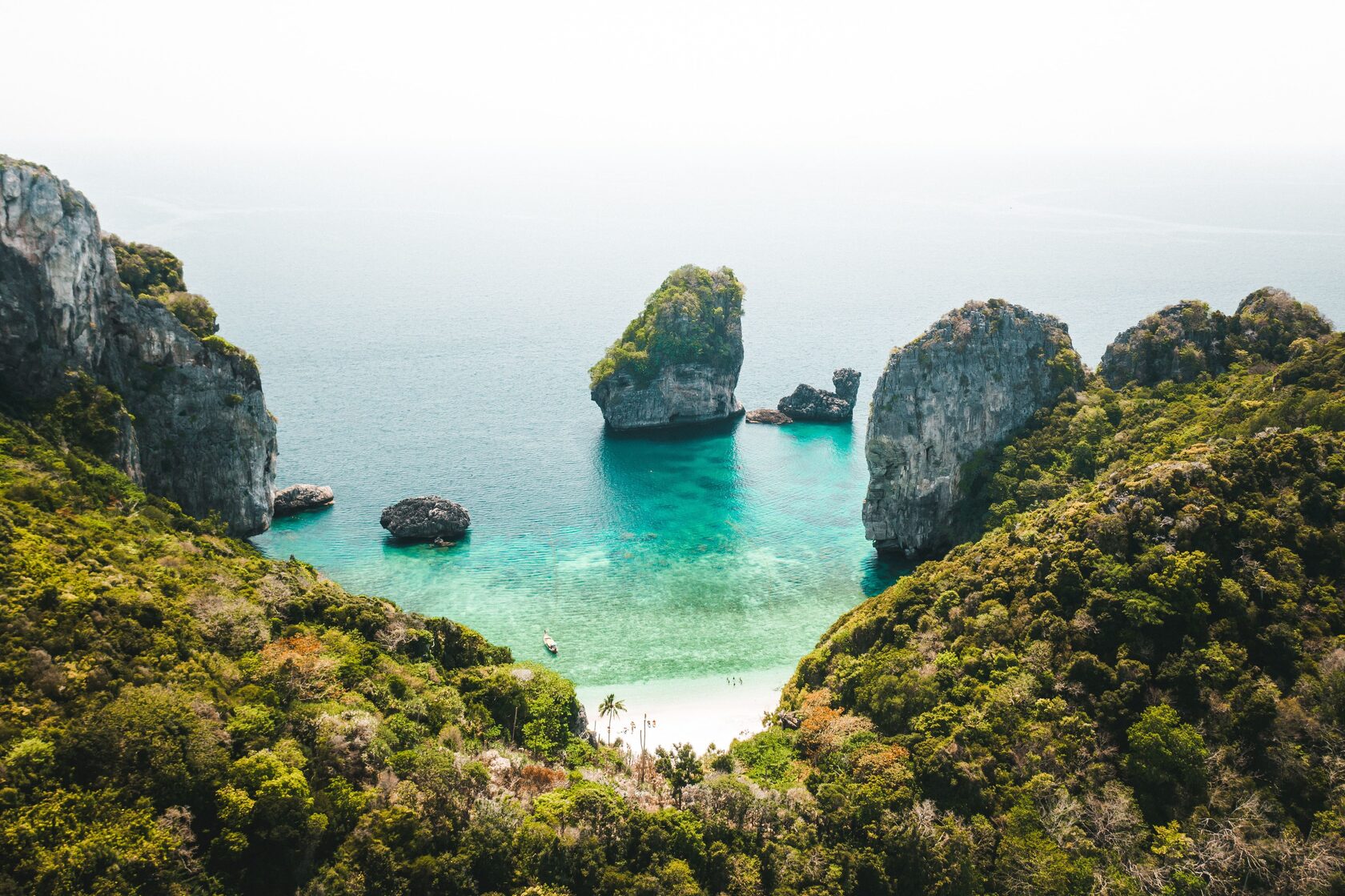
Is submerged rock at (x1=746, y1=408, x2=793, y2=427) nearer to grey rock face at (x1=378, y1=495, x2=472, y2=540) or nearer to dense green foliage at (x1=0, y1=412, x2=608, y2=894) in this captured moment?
grey rock face at (x1=378, y1=495, x2=472, y2=540)

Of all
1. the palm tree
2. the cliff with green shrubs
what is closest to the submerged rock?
the cliff with green shrubs

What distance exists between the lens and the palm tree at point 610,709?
54.0m

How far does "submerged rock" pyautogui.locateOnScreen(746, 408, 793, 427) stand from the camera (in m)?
120

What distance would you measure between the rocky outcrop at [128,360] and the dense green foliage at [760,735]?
7529 millimetres

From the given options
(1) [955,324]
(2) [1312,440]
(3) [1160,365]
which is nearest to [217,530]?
(1) [955,324]

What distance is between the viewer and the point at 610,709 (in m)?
57.2

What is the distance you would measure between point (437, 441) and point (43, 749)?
253 feet

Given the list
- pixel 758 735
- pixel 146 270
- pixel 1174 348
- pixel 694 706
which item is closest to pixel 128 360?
pixel 146 270

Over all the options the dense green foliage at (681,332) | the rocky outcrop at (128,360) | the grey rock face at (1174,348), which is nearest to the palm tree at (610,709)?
the rocky outcrop at (128,360)

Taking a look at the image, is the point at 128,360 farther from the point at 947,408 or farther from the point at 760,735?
the point at 947,408

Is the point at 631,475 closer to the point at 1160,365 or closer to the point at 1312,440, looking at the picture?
the point at 1160,365

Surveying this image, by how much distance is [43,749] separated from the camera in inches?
1201

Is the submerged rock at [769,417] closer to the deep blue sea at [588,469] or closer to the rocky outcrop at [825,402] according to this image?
the rocky outcrop at [825,402]

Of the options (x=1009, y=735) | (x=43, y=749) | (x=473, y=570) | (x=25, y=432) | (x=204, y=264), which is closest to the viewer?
(x=43, y=749)
